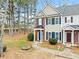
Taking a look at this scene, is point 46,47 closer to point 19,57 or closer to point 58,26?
point 58,26

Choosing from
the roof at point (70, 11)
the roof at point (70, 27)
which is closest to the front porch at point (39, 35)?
the roof at point (70, 11)

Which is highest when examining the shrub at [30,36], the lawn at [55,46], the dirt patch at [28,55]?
the shrub at [30,36]

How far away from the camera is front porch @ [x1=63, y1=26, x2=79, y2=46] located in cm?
3759

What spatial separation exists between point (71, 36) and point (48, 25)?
634 cm

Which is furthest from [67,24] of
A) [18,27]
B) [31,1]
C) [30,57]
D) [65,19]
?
[18,27]

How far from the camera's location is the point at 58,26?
40438 mm

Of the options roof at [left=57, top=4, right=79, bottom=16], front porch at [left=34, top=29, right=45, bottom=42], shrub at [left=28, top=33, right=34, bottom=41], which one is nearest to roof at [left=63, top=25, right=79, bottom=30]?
roof at [left=57, top=4, right=79, bottom=16]

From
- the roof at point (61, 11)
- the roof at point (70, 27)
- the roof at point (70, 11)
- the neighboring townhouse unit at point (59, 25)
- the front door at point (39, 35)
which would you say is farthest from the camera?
the front door at point (39, 35)

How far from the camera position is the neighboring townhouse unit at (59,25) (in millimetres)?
38144

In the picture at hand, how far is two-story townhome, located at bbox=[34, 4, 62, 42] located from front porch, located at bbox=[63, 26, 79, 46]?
124 cm

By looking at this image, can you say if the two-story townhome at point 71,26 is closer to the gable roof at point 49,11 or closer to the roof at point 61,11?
the roof at point 61,11

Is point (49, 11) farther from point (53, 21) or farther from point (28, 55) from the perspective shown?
point (28, 55)

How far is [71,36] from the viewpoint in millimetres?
38438

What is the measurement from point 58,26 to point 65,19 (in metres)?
1.98
